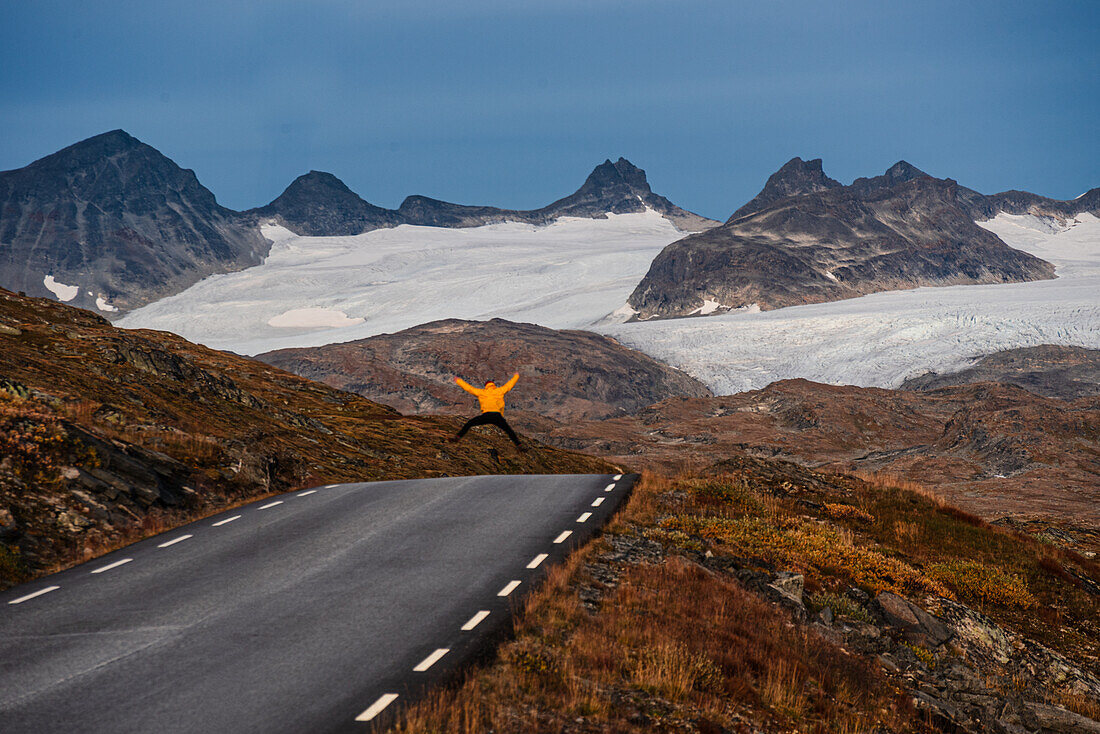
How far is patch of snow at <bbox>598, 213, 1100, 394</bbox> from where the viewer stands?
429 ft

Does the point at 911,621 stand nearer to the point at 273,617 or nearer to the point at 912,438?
the point at 273,617

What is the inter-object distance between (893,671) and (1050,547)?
10932 millimetres

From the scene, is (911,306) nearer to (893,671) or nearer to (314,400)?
(314,400)

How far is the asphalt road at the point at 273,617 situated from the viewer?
711 centimetres

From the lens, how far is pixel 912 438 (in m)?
90.6

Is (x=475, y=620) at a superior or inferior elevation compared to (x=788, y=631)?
superior

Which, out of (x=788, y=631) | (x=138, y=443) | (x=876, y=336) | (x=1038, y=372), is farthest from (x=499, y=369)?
(x=788, y=631)

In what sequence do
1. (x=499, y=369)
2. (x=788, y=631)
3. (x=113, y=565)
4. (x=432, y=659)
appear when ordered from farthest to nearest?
1. (x=499, y=369)
2. (x=113, y=565)
3. (x=788, y=631)
4. (x=432, y=659)

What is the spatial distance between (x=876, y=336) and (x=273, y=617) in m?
141

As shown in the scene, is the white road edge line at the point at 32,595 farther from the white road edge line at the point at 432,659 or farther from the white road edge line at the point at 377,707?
the white road edge line at the point at 377,707

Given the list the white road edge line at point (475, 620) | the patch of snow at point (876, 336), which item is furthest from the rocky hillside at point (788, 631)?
the patch of snow at point (876, 336)

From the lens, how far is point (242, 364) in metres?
39.0

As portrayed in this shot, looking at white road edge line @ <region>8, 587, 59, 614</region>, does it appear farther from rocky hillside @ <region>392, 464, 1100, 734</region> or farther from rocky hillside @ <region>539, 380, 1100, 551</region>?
rocky hillside @ <region>539, 380, 1100, 551</region>

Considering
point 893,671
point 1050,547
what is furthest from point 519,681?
point 1050,547
